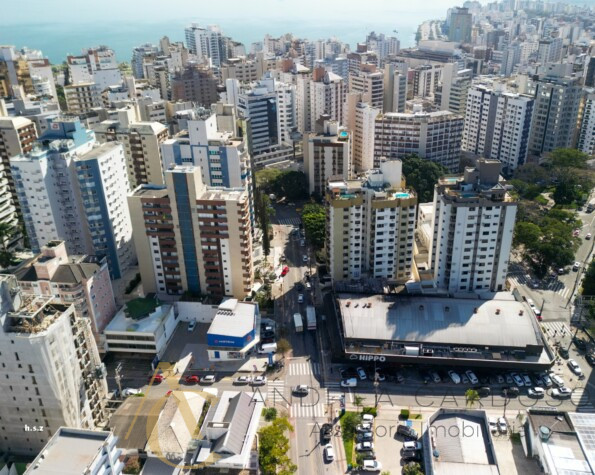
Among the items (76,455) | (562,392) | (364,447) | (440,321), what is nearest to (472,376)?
(440,321)

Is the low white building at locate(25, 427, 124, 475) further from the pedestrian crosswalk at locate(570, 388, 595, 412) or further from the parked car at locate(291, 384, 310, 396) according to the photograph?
the pedestrian crosswalk at locate(570, 388, 595, 412)

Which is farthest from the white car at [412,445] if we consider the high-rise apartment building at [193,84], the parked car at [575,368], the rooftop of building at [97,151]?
the high-rise apartment building at [193,84]

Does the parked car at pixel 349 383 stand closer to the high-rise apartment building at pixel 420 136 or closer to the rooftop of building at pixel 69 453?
the rooftop of building at pixel 69 453

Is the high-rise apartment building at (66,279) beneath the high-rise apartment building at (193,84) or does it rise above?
beneath

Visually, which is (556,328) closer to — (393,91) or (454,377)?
(454,377)

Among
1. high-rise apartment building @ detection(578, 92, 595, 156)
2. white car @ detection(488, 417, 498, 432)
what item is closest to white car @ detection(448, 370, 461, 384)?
white car @ detection(488, 417, 498, 432)

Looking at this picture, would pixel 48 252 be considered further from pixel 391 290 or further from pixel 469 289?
pixel 469 289
